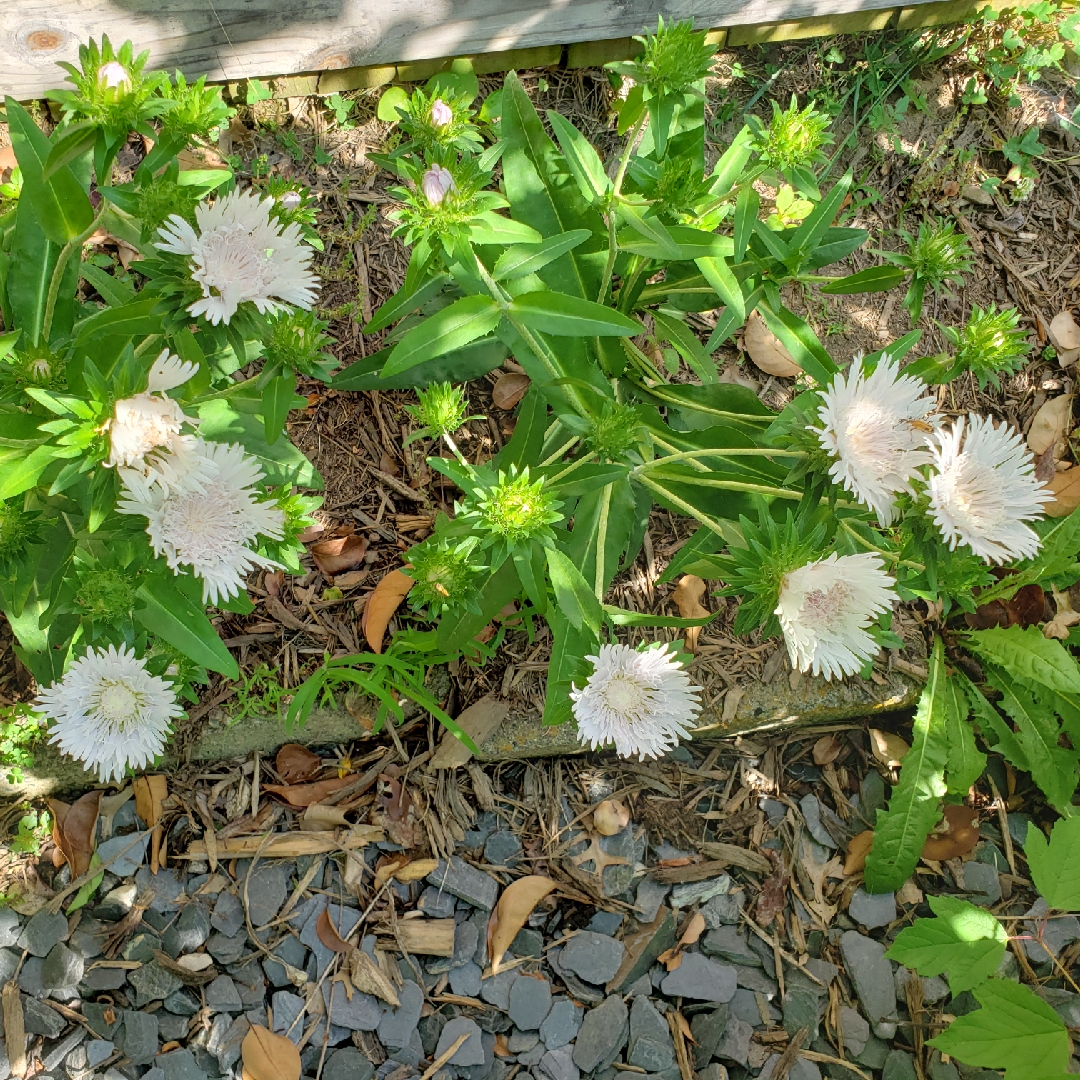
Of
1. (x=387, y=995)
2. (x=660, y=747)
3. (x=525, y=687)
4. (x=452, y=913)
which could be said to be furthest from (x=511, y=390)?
(x=387, y=995)

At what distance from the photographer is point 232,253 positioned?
1.73 metres

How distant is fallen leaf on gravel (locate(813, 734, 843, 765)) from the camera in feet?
9.64

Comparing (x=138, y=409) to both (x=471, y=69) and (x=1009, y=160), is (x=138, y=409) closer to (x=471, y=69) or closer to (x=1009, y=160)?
(x=471, y=69)

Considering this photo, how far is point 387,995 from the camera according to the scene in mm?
2523

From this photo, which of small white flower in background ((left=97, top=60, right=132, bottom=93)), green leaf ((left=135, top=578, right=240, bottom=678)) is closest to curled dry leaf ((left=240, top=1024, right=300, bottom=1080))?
green leaf ((left=135, top=578, right=240, bottom=678))

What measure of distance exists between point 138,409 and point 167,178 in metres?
0.52

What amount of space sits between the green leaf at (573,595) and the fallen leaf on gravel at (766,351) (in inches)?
53.0

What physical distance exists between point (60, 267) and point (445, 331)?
860 millimetres

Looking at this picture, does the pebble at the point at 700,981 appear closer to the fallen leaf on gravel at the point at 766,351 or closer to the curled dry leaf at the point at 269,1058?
the curled dry leaf at the point at 269,1058

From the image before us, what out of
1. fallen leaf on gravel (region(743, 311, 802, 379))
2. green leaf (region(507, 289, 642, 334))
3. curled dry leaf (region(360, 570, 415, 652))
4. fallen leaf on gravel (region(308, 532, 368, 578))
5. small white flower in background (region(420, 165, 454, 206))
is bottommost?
curled dry leaf (region(360, 570, 415, 652))

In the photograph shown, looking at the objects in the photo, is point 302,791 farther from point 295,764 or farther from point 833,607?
point 833,607

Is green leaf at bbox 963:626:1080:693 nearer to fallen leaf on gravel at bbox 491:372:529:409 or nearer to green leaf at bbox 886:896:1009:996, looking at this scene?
green leaf at bbox 886:896:1009:996

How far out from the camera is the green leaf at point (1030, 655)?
2.76m

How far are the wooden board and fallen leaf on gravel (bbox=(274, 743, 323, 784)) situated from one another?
205 cm
